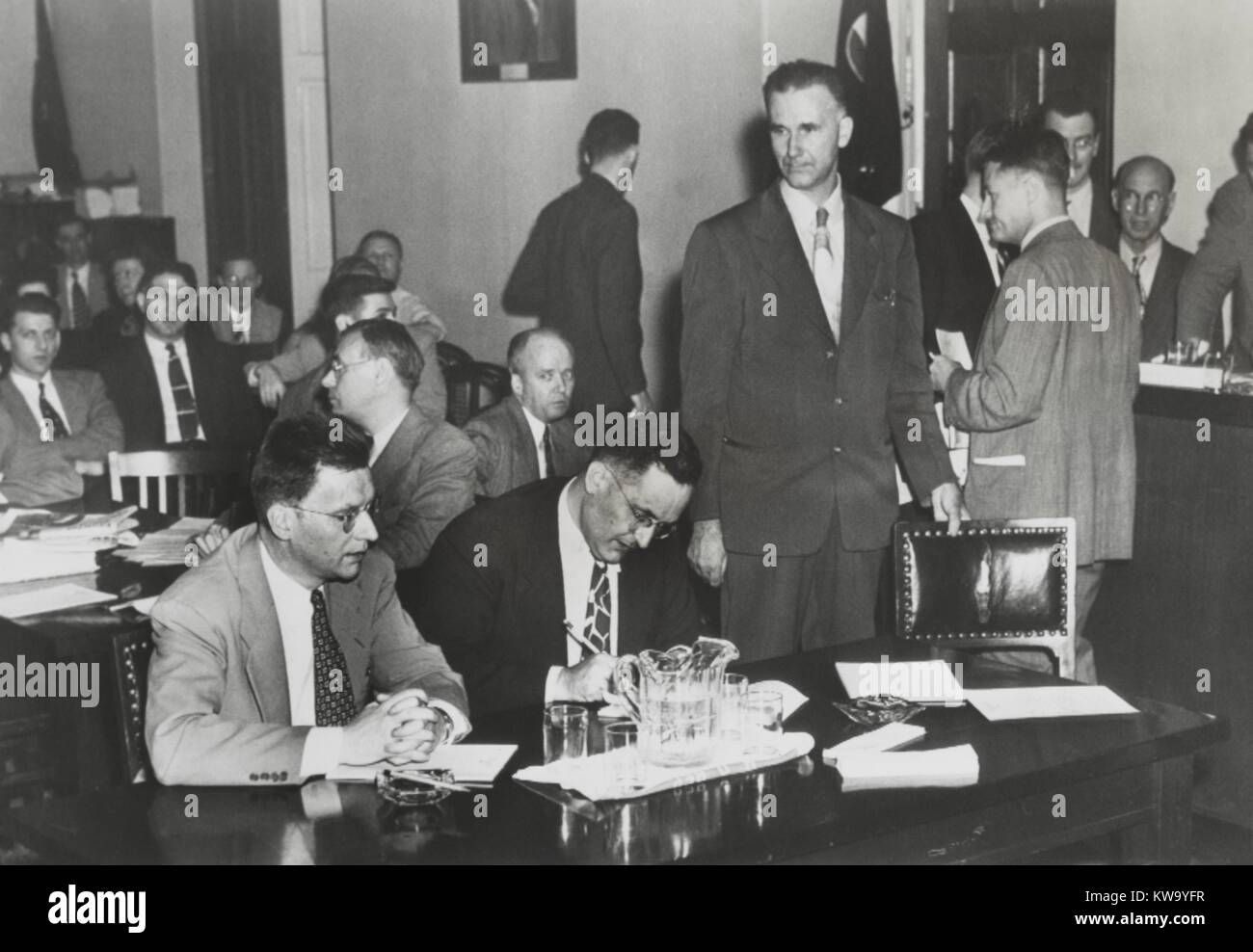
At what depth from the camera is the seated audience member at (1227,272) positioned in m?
4.83

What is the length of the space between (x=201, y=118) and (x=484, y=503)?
6516 mm

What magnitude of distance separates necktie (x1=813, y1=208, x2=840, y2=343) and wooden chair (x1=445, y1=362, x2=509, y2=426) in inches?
88.7

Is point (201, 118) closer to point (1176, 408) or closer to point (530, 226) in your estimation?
point (530, 226)

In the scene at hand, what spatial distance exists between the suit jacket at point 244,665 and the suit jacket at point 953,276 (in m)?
2.06

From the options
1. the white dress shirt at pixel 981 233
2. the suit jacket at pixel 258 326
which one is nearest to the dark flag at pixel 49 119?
the suit jacket at pixel 258 326

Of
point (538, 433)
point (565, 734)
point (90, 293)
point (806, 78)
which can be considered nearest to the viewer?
point (565, 734)

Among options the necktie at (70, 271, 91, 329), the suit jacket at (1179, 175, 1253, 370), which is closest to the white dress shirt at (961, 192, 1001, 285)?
the suit jacket at (1179, 175, 1253, 370)

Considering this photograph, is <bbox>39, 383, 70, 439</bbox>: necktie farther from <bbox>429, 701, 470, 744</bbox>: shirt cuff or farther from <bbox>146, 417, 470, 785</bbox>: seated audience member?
<bbox>429, 701, 470, 744</bbox>: shirt cuff

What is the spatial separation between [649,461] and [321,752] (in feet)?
2.94

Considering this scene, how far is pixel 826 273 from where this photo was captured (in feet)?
11.5

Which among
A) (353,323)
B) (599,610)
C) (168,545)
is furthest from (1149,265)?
(168,545)

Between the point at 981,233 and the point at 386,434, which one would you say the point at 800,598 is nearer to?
the point at 386,434

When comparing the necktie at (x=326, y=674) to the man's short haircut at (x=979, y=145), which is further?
the man's short haircut at (x=979, y=145)

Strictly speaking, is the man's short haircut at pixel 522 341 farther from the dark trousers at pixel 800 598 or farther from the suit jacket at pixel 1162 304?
the suit jacket at pixel 1162 304
